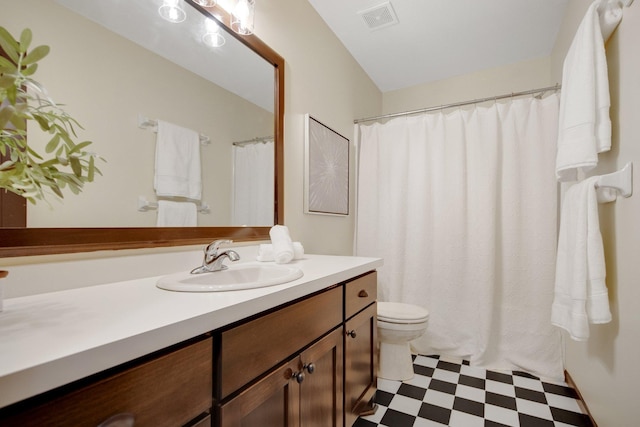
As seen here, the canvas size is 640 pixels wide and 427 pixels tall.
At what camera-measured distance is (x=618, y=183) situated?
Answer: 108 centimetres

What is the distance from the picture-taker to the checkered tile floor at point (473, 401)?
1.44 meters

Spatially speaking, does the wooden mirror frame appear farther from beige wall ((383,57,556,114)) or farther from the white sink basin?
beige wall ((383,57,556,114))

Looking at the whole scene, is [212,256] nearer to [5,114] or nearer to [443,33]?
[5,114]

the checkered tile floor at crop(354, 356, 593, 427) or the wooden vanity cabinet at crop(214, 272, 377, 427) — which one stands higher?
the wooden vanity cabinet at crop(214, 272, 377, 427)

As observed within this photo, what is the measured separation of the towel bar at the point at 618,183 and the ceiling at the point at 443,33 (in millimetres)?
1372

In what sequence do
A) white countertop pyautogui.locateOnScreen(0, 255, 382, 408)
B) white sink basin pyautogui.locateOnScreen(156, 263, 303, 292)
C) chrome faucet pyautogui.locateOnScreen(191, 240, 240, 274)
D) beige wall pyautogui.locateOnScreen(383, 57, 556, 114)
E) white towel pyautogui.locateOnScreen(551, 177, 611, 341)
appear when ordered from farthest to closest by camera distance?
beige wall pyautogui.locateOnScreen(383, 57, 556, 114) → white towel pyautogui.locateOnScreen(551, 177, 611, 341) → chrome faucet pyautogui.locateOnScreen(191, 240, 240, 274) → white sink basin pyautogui.locateOnScreen(156, 263, 303, 292) → white countertop pyautogui.locateOnScreen(0, 255, 382, 408)

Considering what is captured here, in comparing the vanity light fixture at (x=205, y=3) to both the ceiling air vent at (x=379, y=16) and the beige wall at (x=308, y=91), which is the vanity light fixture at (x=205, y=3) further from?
the ceiling air vent at (x=379, y=16)

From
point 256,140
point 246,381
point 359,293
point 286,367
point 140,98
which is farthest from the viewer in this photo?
point 256,140

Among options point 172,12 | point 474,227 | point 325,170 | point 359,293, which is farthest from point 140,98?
point 474,227

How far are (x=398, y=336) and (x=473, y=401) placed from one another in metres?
0.49

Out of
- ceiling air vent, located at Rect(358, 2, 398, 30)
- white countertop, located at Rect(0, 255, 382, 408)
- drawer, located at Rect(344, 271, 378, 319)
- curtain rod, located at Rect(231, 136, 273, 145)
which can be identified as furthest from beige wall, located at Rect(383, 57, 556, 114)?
white countertop, located at Rect(0, 255, 382, 408)

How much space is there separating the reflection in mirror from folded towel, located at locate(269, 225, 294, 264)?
0.43 feet

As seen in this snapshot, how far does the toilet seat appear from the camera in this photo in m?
1.74

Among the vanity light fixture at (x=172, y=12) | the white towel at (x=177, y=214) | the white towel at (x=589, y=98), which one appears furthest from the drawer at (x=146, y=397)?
the white towel at (x=589, y=98)
